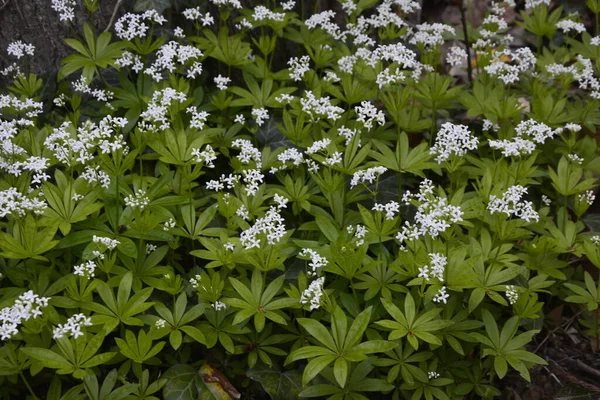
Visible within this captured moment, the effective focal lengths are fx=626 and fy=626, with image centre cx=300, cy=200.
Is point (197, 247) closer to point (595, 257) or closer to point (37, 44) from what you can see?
point (37, 44)

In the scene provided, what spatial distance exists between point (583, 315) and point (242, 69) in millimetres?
2910

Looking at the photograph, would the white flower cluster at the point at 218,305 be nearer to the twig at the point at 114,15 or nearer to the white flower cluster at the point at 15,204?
the white flower cluster at the point at 15,204

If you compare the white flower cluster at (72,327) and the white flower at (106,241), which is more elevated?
the white flower at (106,241)

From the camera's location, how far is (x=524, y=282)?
3617 mm

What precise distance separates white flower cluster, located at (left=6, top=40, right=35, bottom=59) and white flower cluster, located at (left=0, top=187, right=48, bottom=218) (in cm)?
129

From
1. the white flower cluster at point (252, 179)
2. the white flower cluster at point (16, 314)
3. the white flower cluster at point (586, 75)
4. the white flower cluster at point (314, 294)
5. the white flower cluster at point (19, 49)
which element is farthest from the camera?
the white flower cluster at point (586, 75)

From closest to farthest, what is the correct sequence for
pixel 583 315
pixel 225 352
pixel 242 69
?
1. pixel 225 352
2. pixel 583 315
3. pixel 242 69

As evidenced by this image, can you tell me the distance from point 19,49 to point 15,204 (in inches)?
59.2

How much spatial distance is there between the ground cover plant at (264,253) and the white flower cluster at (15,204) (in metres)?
0.02

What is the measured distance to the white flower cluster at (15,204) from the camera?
121 inches

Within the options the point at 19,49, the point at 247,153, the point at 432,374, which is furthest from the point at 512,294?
the point at 19,49

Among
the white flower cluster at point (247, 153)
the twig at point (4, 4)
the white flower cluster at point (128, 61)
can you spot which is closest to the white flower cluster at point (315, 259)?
the white flower cluster at point (247, 153)

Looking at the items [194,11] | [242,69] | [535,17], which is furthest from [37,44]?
[535,17]

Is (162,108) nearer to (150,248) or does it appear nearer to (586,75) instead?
(150,248)
